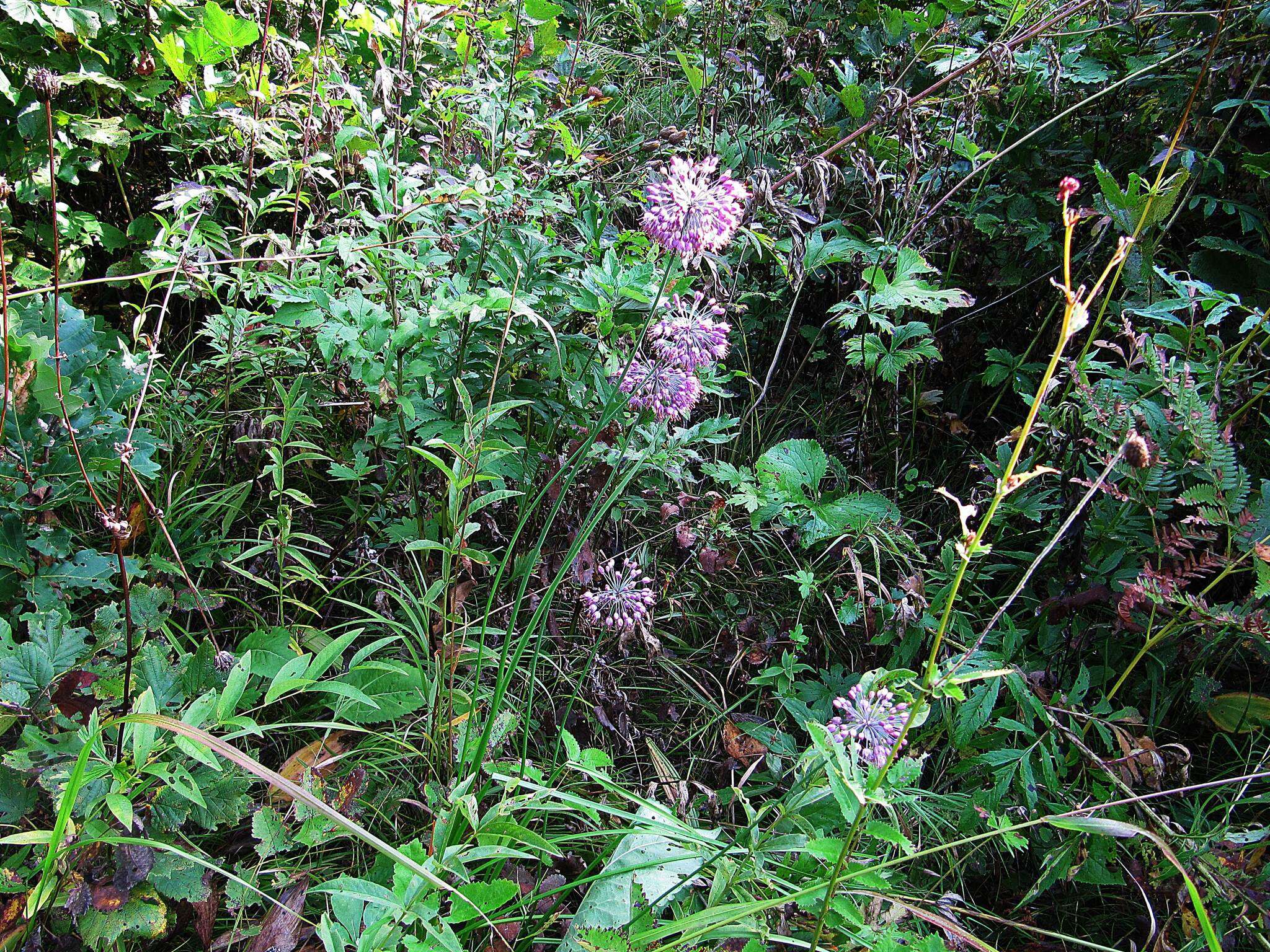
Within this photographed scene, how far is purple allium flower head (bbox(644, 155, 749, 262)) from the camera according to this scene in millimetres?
1479

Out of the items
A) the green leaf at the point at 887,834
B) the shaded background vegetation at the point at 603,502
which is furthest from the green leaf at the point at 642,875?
the green leaf at the point at 887,834

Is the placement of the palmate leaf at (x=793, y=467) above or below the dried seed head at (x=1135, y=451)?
below

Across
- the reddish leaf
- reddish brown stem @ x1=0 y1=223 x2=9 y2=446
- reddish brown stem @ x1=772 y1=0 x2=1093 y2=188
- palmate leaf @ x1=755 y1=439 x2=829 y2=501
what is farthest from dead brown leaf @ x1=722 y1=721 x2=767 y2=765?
reddish brown stem @ x1=0 y1=223 x2=9 y2=446

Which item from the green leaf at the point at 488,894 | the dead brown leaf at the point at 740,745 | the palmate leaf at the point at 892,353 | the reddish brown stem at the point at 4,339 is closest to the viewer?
the green leaf at the point at 488,894

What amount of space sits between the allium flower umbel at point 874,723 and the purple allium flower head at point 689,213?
0.81m

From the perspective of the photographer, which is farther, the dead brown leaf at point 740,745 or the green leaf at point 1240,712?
the dead brown leaf at point 740,745

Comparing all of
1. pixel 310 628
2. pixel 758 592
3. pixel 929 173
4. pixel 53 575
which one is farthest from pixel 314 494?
pixel 929 173

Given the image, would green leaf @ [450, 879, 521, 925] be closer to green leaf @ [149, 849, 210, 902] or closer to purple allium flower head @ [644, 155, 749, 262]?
green leaf @ [149, 849, 210, 902]

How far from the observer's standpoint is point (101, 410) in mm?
1594

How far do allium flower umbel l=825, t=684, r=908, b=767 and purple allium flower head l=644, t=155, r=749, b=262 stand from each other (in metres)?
0.81

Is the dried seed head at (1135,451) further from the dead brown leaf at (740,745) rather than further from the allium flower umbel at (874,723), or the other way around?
the dead brown leaf at (740,745)

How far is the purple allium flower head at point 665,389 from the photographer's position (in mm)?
1744

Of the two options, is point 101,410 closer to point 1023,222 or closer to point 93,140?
point 93,140

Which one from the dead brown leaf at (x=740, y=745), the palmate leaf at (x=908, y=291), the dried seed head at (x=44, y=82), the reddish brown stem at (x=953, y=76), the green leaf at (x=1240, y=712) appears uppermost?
the dried seed head at (x=44, y=82)
